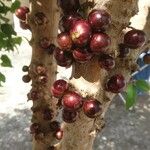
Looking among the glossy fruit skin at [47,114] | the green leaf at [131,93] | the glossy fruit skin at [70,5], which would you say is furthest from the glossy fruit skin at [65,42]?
the glossy fruit skin at [47,114]

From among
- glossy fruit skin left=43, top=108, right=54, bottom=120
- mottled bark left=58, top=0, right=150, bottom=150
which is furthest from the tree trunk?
glossy fruit skin left=43, top=108, right=54, bottom=120

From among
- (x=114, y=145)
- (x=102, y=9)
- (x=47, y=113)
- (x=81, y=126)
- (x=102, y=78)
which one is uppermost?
(x=102, y=9)

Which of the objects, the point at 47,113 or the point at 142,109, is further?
the point at 142,109

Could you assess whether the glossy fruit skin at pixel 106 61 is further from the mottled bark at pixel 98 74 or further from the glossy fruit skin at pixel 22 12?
the glossy fruit skin at pixel 22 12

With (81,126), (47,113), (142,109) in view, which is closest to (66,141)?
(81,126)

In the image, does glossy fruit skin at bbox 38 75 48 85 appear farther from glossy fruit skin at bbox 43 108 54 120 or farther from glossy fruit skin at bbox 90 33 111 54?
glossy fruit skin at bbox 90 33 111 54

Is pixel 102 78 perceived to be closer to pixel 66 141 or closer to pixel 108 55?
pixel 108 55
